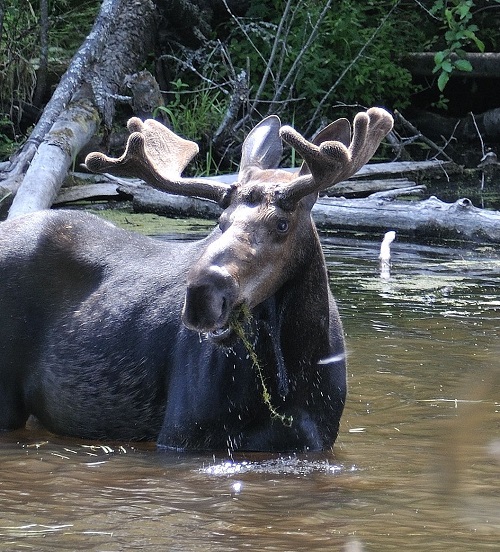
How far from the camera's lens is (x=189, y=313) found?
14.0 feet

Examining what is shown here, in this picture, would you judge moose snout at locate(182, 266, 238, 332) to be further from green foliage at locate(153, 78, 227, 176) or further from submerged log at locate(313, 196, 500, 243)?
green foliage at locate(153, 78, 227, 176)

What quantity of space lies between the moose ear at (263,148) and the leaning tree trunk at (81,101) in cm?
411

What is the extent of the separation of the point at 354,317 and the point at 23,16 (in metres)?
7.97

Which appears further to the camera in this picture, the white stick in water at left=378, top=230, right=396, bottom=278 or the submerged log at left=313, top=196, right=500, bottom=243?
the submerged log at left=313, top=196, right=500, bottom=243

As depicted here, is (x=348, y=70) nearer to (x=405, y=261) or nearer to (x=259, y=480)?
(x=405, y=261)

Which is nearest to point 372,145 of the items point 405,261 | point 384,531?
point 384,531

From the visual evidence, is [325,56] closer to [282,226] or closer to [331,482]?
[282,226]

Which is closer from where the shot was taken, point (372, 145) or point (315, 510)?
point (315, 510)

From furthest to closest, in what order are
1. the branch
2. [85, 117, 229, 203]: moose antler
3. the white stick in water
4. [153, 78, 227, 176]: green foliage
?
→ 1. the branch
2. [153, 78, 227, 176]: green foliage
3. the white stick in water
4. [85, 117, 229, 203]: moose antler

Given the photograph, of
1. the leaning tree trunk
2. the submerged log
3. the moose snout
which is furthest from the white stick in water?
the moose snout

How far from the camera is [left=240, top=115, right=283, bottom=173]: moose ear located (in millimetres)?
5045

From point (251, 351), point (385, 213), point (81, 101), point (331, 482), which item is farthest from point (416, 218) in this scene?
point (331, 482)

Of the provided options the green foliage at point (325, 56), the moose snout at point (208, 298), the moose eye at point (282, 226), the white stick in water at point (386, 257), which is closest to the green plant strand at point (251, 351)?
the moose snout at point (208, 298)

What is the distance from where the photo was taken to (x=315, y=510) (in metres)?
4.11
